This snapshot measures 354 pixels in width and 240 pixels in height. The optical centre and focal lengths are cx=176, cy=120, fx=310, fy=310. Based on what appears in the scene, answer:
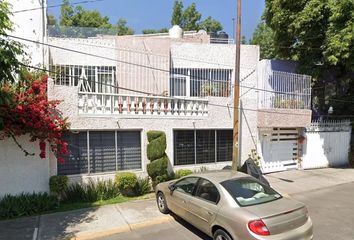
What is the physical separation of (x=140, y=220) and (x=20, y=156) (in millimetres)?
3939

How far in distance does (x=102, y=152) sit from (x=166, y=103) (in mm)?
2928

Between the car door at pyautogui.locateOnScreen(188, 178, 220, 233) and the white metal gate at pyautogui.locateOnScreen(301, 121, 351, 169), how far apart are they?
34.5ft

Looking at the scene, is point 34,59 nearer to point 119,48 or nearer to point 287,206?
point 119,48

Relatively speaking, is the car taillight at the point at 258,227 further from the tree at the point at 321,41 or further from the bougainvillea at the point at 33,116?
the tree at the point at 321,41

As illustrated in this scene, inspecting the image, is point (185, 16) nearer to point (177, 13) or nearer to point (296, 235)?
point (177, 13)

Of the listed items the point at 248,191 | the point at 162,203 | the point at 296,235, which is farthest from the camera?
the point at 162,203

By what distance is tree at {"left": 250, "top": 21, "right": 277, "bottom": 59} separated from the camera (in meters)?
24.5

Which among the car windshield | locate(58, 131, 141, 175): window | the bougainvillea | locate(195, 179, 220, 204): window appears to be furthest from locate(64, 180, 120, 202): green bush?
the car windshield

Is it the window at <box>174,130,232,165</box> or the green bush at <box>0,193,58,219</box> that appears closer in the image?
the green bush at <box>0,193,58,219</box>

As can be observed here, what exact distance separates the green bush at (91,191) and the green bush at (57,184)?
0.29 meters

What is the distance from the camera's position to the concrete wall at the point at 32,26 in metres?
12.6

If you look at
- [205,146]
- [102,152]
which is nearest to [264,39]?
[205,146]

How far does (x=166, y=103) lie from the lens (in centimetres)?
1143

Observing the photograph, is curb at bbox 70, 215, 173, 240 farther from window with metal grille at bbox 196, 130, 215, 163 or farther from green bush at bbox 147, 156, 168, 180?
window with metal grille at bbox 196, 130, 215, 163
